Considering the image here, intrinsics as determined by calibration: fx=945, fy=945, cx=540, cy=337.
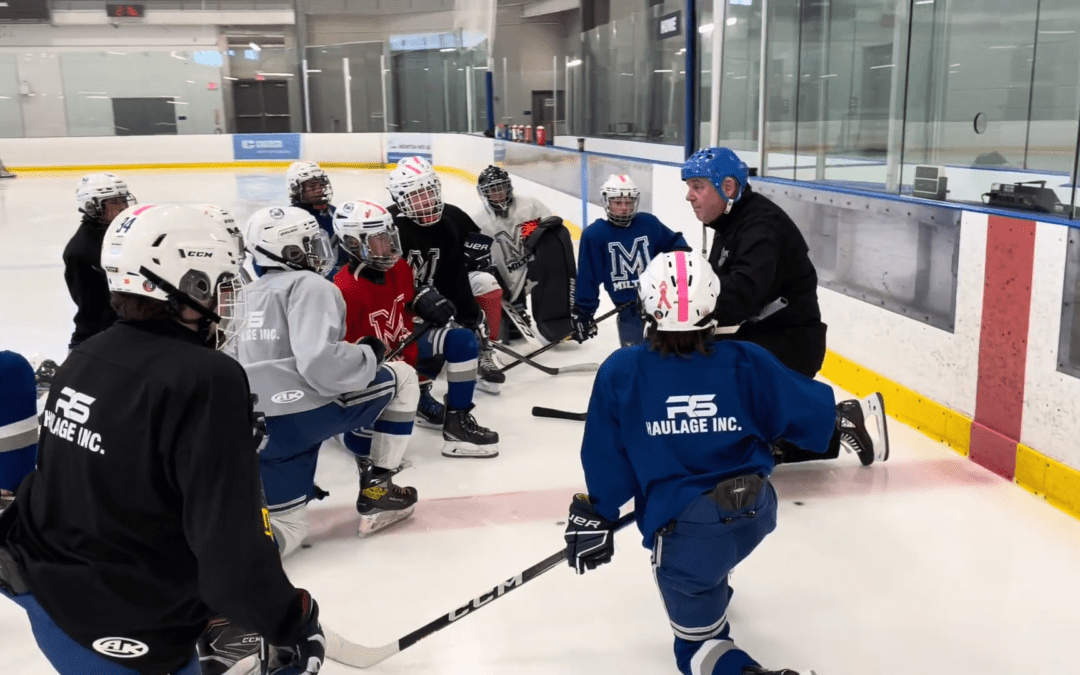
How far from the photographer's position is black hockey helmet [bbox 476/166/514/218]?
5145 millimetres

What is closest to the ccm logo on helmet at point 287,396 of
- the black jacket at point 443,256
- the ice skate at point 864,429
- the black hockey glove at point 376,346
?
the black hockey glove at point 376,346

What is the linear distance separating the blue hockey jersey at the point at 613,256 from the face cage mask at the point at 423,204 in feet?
2.49

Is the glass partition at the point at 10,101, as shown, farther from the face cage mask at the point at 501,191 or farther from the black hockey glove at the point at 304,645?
the black hockey glove at the point at 304,645

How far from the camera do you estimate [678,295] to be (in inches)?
75.3

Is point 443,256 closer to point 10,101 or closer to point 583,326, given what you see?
point 583,326

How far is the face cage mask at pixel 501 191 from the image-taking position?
5141mm

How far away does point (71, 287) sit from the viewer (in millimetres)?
3904

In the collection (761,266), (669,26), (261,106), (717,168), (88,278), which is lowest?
(88,278)

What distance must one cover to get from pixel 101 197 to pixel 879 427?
3.20m

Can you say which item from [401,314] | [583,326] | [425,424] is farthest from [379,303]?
[583,326]

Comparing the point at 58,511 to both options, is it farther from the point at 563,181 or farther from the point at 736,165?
the point at 563,181

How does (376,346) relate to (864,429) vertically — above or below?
above

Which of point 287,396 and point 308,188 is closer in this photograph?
point 287,396

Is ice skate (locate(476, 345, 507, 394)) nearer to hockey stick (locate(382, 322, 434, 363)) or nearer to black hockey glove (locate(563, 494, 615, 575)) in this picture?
hockey stick (locate(382, 322, 434, 363))
